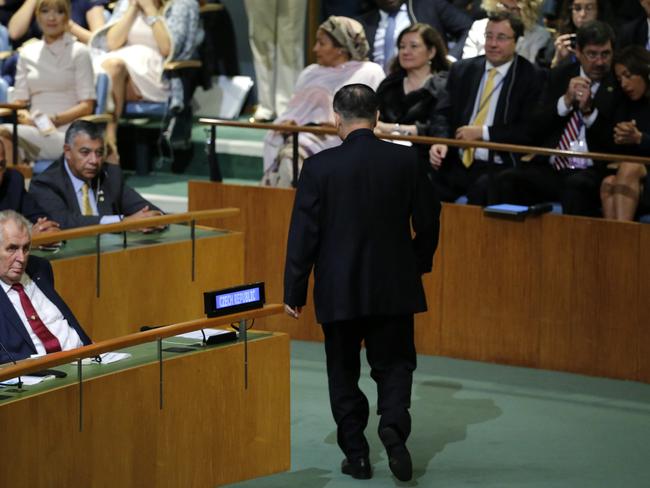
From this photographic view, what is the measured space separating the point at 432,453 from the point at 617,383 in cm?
143

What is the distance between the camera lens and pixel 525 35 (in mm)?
8688

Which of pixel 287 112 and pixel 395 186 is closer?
pixel 395 186

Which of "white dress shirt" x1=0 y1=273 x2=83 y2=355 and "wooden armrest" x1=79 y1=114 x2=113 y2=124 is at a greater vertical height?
"wooden armrest" x1=79 y1=114 x2=113 y2=124

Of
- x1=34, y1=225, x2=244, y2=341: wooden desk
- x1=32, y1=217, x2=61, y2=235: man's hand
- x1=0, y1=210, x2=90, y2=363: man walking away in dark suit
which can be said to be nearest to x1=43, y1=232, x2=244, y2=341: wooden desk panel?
x1=34, y1=225, x2=244, y2=341: wooden desk

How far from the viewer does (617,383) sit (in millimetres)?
7188

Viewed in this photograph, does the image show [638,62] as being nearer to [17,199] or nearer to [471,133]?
[471,133]

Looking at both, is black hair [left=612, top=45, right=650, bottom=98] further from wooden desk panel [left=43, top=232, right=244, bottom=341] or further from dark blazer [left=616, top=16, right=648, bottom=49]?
wooden desk panel [left=43, top=232, right=244, bottom=341]

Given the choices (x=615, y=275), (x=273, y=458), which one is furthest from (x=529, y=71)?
(x=273, y=458)

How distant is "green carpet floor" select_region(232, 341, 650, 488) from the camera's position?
581 cm

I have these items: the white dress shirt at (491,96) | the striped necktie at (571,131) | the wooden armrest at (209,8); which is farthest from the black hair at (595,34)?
the wooden armrest at (209,8)

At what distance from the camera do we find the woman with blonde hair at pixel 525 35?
8.51 m

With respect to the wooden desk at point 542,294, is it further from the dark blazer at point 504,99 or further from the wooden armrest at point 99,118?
the wooden armrest at point 99,118

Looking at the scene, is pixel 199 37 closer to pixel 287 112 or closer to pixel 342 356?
pixel 287 112

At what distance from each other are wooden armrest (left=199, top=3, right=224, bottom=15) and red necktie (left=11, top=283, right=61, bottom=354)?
18.0ft
